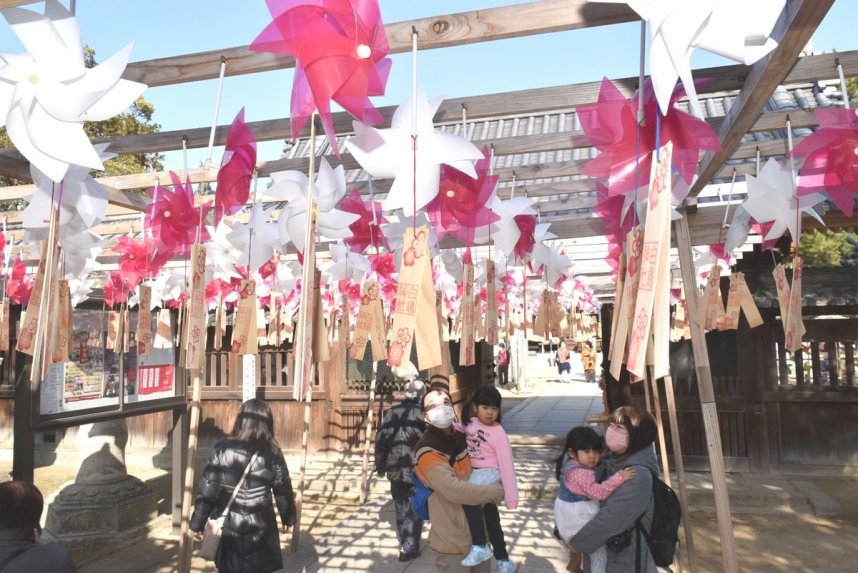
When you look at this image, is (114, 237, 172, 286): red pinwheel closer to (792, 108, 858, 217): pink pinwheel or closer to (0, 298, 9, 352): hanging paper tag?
(0, 298, 9, 352): hanging paper tag

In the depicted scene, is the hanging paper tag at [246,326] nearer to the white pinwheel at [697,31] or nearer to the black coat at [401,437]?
the black coat at [401,437]

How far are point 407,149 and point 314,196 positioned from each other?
3.63 feet

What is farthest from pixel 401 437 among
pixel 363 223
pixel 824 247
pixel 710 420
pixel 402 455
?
pixel 824 247

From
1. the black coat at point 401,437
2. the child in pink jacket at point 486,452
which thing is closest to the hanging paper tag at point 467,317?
the child in pink jacket at point 486,452

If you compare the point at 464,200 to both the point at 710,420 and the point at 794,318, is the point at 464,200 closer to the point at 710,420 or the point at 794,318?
the point at 710,420

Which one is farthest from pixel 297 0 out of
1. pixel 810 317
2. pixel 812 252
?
pixel 812 252

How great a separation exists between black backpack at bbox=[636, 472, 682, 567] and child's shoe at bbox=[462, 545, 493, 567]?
3.27 ft

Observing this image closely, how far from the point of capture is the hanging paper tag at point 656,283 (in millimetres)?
1930

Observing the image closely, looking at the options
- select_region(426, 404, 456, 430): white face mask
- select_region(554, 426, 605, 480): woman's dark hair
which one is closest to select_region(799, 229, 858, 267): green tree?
select_region(554, 426, 605, 480): woman's dark hair

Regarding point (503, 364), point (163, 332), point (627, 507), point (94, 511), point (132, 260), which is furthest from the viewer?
point (503, 364)

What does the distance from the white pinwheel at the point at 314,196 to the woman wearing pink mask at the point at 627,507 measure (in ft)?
7.67

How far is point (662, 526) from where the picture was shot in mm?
3098

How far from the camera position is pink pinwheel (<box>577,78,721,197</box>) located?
2.76 metres

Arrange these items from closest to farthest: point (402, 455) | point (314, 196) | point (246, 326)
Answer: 1. point (314, 196)
2. point (246, 326)
3. point (402, 455)
